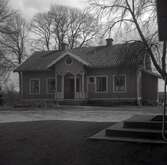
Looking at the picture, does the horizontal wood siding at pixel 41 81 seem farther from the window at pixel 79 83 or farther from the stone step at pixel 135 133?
the stone step at pixel 135 133

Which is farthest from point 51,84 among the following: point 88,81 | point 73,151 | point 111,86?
point 73,151

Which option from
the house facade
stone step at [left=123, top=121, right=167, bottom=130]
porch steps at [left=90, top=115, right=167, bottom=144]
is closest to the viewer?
porch steps at [left=90, top=115, right=167, bottom=144]

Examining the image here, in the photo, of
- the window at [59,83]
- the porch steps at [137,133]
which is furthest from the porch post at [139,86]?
the porch steps at [137,133]

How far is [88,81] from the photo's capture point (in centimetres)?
2445

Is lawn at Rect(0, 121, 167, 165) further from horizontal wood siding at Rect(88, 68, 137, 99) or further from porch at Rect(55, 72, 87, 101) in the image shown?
porch at Rect(55, 72, 87, 101)

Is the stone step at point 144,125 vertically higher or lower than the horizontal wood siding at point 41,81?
lower

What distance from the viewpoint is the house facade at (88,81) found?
914 inches

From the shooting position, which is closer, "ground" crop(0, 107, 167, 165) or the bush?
"ground" crop(0, 107, 167, 165)

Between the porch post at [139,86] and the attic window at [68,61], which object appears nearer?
the porch post at [139,86]

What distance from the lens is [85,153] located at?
5.99m

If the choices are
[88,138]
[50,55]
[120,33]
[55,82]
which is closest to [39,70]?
[55,82]

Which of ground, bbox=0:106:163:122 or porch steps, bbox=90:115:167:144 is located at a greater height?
porch steps, bbox=90:115:167:144

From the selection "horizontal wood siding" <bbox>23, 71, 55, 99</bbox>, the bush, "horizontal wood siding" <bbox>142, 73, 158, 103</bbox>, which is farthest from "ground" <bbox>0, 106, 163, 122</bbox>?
"horizontal wood siding" <bbox>23, 71, 55, 99</bbox>

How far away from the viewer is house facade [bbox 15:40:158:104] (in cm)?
2320
